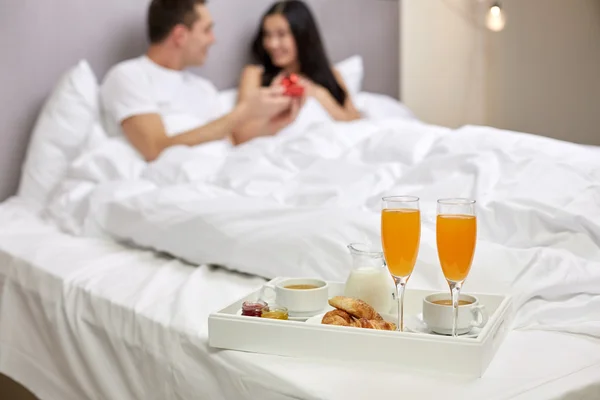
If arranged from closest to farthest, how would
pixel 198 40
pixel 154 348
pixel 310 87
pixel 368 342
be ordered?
pixel 368 342
pixel 154 348
pixel 198 40
pixel 310 87

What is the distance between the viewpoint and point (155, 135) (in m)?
2.30

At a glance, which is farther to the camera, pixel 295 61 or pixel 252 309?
pixel 295 61

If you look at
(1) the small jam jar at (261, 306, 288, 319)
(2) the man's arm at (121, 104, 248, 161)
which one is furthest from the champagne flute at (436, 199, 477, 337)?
(2) the man's arm at (121, 104, 248, 161)

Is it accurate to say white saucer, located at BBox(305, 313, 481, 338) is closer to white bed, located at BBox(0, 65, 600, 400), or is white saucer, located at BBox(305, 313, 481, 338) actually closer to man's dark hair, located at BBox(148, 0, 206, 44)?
white bed, located at BBox(0, 65, 600, 400)

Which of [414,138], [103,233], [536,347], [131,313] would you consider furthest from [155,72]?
[536,347]

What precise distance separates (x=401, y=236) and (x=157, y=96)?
62.9 inches

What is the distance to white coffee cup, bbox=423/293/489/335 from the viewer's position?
3.40 ft

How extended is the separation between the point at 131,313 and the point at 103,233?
1.96 feet

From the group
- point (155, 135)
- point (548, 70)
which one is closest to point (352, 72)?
point (548, 70)

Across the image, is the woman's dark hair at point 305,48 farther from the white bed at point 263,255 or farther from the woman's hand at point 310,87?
the white bed at point 263,255

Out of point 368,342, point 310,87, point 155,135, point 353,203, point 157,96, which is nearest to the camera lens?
point 368,342

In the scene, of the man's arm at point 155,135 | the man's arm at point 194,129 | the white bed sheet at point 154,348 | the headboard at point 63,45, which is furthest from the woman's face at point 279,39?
the white bed sheet at point 154,348

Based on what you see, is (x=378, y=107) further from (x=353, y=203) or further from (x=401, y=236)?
(x=401, y=236)

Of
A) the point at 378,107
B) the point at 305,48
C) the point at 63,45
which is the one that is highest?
the point at 63,45
